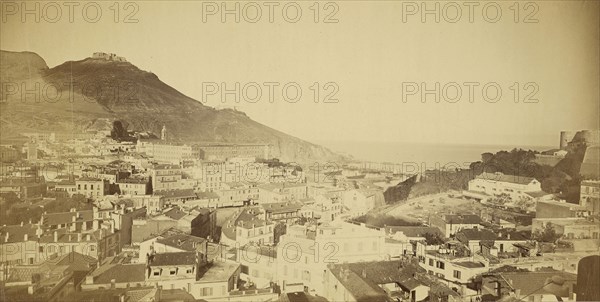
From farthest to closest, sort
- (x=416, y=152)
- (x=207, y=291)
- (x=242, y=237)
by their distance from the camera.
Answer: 1. (x=416, y=152)
2. (x=242, y=237)
3. (x=207, y=291)

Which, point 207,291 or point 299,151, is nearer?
point 207,291

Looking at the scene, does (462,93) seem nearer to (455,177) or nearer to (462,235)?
(455,177)

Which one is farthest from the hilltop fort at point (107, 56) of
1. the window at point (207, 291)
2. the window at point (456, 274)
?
the window at point (456, 274)

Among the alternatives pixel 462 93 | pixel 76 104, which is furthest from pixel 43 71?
pixel 462 93

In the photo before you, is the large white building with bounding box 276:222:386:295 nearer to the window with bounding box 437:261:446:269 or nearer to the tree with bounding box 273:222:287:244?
the tree with bounding box 273:222:287:244

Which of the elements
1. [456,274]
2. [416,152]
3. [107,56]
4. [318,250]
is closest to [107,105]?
[107,56]

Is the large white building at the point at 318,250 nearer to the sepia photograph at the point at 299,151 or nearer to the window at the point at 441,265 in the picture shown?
the sepia photograph at the point at 299,151

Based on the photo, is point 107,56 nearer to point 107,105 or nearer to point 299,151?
point 107,105
